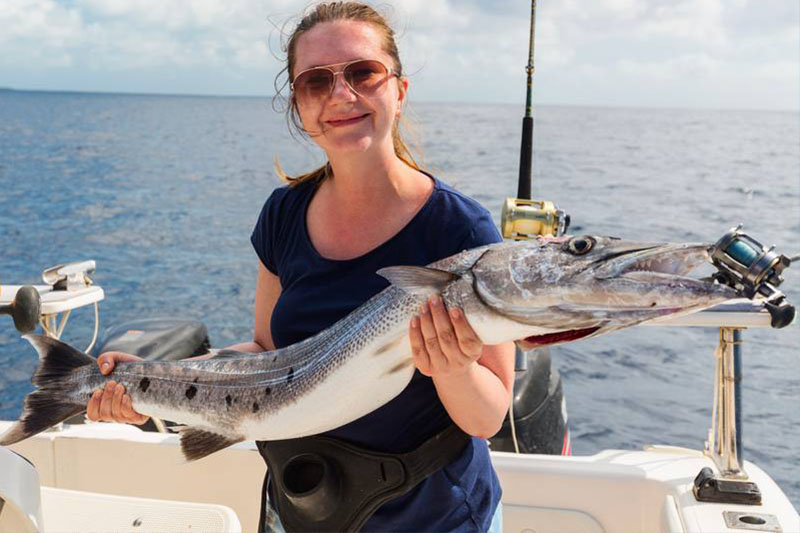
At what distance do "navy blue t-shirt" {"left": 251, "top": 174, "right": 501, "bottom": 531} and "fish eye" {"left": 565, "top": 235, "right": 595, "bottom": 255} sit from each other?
30 cm

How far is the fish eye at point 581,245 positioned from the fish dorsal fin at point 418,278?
0.95 ft

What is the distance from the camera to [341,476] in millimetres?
2104

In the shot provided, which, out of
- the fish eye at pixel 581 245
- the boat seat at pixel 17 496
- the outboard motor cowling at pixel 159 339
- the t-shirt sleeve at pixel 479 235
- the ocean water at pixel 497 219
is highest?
the fish eye at pixel 581 245

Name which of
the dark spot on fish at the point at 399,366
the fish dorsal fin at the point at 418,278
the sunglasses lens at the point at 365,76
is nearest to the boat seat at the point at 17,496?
the dark spot on fish at the point at 399,366

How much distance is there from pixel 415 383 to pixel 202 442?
738 millimetres

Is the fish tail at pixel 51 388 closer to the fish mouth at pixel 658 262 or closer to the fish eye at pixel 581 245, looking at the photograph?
the fish eye at pixel 581 245

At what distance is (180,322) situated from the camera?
543 cm

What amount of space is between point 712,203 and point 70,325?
1661 cm

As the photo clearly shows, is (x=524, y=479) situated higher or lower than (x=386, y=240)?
lower

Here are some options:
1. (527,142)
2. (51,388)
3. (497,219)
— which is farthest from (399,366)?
(497,219)

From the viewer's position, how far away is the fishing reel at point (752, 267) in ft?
7.27

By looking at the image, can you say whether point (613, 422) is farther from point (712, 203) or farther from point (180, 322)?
point (712, 203)

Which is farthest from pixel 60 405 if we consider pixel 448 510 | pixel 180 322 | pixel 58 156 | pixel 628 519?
pixel 58 156

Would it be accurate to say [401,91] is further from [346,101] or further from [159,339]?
[159,339]
